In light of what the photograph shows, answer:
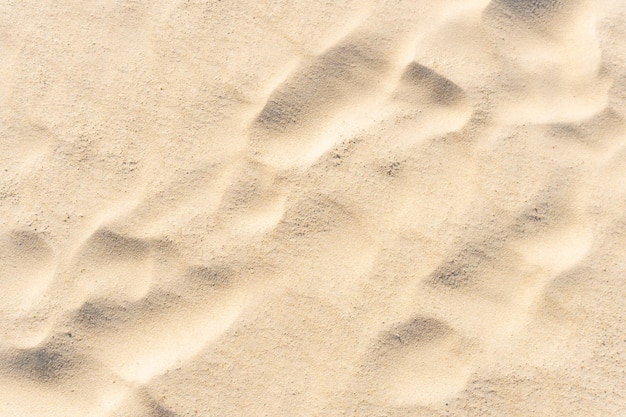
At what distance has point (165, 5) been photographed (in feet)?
4.89

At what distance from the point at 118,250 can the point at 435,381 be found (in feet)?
2.75

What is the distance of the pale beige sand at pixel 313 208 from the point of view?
1379mm

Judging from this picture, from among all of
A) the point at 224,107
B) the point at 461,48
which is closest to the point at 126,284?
the point at 224,107

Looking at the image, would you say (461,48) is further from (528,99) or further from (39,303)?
(39,303)

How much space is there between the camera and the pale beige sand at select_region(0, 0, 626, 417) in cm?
138

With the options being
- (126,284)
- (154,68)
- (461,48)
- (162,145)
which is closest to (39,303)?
(126,284)

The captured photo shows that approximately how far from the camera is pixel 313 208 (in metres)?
1.41

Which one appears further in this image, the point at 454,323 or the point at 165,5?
the point at 165,5

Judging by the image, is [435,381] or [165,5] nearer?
[435,381]

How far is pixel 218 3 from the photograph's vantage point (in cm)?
149

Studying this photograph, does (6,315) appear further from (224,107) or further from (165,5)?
(165,5)

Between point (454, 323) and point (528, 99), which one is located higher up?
point (528, 99)

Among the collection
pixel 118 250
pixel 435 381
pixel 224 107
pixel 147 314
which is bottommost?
pixel 435 381

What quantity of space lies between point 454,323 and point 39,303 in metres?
1.02
